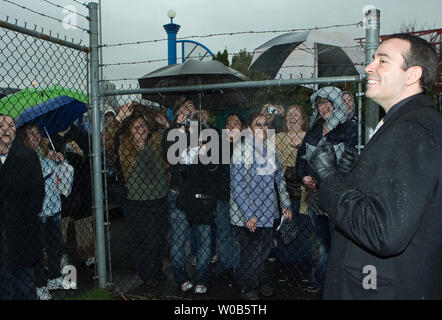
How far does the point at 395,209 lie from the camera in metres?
1.41

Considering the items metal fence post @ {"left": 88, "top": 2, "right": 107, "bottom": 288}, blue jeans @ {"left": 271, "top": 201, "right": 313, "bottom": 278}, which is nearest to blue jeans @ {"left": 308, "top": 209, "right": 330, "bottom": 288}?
blue jeans @ {"left": 271, "top": 201, "right": 313, "bottom": 278}

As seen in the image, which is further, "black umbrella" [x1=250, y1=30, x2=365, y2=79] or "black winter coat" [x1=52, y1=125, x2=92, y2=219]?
"black umbrella" [x1=250, y1=30, x2=365, y2=79]

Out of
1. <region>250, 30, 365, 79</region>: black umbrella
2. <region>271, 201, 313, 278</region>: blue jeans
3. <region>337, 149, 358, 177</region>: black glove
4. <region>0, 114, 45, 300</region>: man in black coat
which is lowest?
<region>271, 201, 313, 278</region>: blue jeans

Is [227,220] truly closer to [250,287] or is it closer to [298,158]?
[250,287]

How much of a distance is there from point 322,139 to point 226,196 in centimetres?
134

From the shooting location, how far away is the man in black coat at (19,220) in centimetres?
312

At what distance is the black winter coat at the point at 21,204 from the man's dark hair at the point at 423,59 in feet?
9.68

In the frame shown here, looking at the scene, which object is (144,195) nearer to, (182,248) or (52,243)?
(182,248)

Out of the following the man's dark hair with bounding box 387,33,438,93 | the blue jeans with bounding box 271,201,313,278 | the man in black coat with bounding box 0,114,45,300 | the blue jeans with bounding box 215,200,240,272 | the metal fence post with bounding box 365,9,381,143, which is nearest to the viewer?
the man's dark hair with bounding box 387,33,438,93

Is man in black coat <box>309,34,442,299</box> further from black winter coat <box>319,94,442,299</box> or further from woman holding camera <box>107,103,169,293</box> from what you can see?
woman holding camera <box>107,103,169,293</box>

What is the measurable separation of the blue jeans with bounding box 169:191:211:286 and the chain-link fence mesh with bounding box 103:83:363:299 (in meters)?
0.01

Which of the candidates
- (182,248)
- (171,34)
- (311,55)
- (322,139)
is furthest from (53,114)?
(171,34)

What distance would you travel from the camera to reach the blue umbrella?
4031 mm

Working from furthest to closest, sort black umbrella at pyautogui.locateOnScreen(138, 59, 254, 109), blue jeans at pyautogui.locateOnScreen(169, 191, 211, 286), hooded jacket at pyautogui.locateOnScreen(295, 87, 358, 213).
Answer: black umbrella at pyautogui.locateOnScreen(138, 59, 254, 109), blue jeans at pyautogui.locateOnScreen(169, 191, 211, 286), hooded jacket at pyautogui.locateOnScreen(295, 87, 358, 213)
